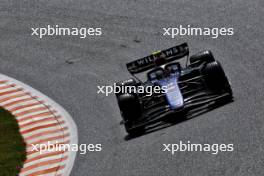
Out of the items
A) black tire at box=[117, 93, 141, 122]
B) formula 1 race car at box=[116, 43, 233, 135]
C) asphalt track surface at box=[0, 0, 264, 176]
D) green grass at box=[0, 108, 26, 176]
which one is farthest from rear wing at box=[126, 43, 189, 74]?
green grass at box=[0, 108, 26, 176]

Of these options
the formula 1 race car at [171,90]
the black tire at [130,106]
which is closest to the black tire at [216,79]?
the formula 1 race car at [171,90]

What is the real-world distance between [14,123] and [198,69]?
4.38 meters

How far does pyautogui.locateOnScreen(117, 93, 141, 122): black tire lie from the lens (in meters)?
13.8

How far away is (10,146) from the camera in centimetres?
1454

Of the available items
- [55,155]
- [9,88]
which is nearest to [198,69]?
[55,155]

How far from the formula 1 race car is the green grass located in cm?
227

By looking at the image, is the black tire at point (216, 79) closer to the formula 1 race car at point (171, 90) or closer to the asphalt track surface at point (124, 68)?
the formula 1 race car at point (171, 90)

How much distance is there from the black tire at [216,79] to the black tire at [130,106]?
151 cm

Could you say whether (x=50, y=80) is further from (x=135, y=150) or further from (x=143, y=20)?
(x=135, y=150)

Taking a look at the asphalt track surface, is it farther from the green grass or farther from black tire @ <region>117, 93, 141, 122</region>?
the green grass

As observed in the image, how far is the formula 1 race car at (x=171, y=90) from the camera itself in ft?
44.7

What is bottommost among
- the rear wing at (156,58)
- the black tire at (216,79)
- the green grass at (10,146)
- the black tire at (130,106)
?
the green grass at (10,146)

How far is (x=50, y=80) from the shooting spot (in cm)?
1802

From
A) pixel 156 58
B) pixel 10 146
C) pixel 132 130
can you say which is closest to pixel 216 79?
pixel 156 58
